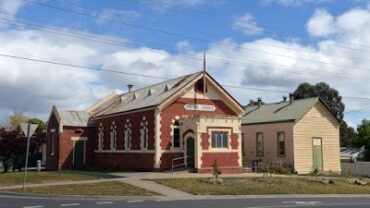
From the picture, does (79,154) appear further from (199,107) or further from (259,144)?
(259,144)

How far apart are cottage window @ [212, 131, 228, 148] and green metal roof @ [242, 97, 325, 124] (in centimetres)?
787

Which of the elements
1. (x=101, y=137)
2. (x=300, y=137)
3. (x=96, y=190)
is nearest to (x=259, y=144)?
(x=300, y=137)

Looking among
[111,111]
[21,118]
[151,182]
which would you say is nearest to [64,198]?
[151,182]

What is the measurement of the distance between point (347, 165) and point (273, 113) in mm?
A: 8031

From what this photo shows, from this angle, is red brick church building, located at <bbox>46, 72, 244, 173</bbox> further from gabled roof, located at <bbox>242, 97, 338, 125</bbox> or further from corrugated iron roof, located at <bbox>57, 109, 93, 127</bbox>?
gabled roof, located at <bbox>242, 97, 338, 125</bbox>

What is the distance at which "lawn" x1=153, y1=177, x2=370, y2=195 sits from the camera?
24016 mm

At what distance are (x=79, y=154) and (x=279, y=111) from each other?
56.5 ft

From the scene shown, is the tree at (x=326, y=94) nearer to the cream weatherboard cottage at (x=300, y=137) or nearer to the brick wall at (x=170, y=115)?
Answer: the cream weatherboard cottage at (x=300, y=137)

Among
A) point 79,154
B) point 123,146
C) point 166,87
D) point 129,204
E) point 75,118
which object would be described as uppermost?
point 166,87

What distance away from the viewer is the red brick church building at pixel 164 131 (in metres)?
34.2

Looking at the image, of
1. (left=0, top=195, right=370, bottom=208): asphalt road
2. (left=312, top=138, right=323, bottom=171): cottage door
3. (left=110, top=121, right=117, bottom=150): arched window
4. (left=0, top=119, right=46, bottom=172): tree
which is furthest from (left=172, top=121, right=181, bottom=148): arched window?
(left=0, top=119, right=46, bottom=172): tree

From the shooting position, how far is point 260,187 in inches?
1004

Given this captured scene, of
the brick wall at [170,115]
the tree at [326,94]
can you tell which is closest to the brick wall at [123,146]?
the brick wall at [170,115]

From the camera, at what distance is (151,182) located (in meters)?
26.5
